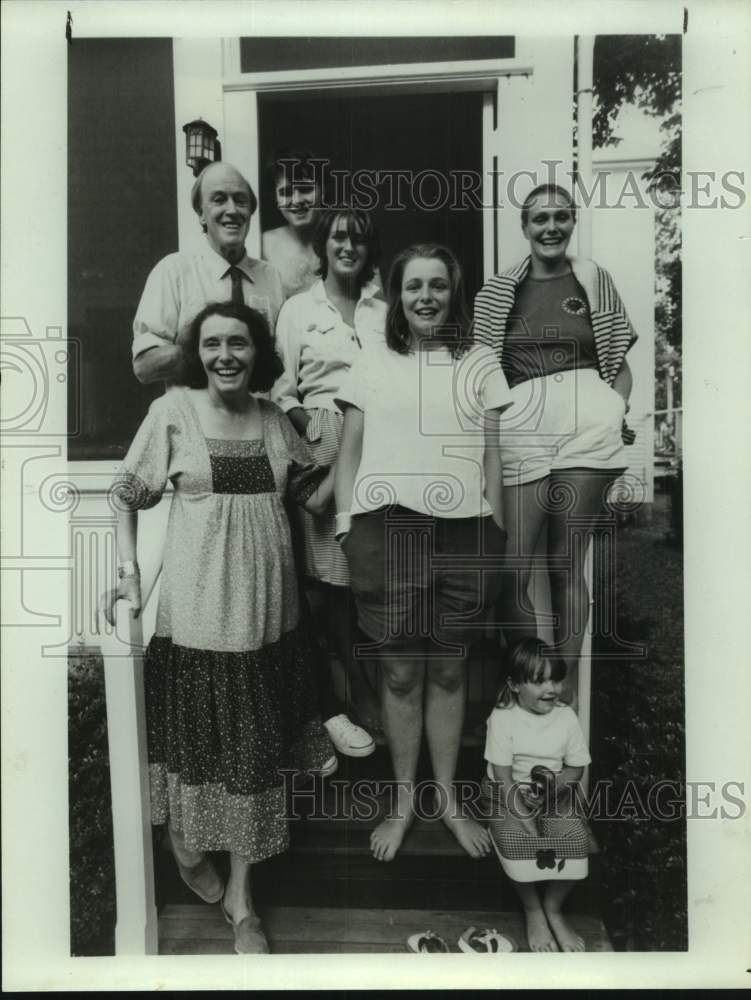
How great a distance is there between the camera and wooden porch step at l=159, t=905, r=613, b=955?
2.47 metres

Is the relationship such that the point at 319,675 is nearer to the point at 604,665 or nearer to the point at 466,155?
the point at 604,665

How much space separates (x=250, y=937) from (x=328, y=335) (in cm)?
174

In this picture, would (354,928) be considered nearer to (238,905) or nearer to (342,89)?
(238,905)

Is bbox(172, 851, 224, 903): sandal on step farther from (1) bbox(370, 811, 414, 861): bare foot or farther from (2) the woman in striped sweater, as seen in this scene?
(2) the woman in striped sweater

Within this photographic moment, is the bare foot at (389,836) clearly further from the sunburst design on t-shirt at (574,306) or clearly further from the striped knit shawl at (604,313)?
the sunburst design on t-shirt at (574,306)

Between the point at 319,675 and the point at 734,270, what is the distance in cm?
168

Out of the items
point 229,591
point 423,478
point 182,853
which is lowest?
point 182,853

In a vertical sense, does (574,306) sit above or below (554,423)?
above

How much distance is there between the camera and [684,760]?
249 cm

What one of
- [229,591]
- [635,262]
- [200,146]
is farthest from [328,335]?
[635,262]

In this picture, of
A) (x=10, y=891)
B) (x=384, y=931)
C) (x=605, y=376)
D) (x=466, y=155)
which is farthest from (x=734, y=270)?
(x=10, y=891)

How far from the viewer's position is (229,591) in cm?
239

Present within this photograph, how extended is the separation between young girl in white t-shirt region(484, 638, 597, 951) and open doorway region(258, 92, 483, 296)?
112cm

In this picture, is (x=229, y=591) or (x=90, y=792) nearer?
(x=229, y=591)
